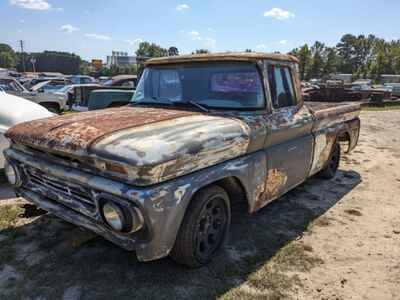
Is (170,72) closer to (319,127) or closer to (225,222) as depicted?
(225,222)

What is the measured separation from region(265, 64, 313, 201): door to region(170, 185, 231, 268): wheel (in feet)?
2.22

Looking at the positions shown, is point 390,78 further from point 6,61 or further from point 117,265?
point 6,61

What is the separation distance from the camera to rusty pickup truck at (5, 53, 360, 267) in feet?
7.88

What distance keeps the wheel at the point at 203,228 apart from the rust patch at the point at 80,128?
0.83 metres

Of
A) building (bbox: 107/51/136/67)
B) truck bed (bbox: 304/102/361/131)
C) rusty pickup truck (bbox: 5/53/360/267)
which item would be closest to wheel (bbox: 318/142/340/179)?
truck bed (bbox: 304/102/361/131)

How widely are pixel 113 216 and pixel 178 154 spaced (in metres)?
0.65

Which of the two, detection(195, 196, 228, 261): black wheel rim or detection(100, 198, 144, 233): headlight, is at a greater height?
detection(100, 198, 144, 233): headlight

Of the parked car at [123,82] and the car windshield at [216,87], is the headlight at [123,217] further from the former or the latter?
the parked car at [123,82]

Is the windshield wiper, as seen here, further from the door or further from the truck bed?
the truck bed

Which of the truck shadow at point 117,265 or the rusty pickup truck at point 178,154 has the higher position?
the rusty pickup truck at point 178,154

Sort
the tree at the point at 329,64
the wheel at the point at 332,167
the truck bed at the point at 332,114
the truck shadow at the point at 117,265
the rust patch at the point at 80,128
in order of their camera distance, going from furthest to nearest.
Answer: the tree at the point at 329,64
the wheel at the point at 332,167
the truck bed at the point at 332,114
the truck shadow at the point at 117,265
the rust patch at the point at 80,128

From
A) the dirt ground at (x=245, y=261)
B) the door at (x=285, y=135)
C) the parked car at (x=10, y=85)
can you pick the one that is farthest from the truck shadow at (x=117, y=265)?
the parked car at (x=10, y=85)

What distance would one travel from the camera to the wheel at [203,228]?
2.78 meters

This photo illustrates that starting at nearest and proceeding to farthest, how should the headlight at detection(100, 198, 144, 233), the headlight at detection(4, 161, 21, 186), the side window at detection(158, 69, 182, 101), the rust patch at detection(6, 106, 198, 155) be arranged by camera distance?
the headlight at detection(100, 198, 144, 233) → the rust patch at detection(6, 106, 198, 155) → the headlight at detection(4, 161, 21, 186) → the side window at detection(158, 69, 182, 101)
